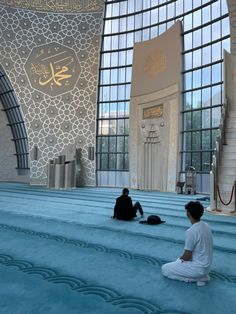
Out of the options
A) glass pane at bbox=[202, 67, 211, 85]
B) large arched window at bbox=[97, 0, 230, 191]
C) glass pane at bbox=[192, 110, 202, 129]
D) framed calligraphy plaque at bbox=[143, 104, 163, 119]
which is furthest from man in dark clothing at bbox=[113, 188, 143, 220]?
glass pane at bbox=[202, 67, 211, 85]

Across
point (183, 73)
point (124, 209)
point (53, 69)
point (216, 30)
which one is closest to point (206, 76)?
point (183, 73)

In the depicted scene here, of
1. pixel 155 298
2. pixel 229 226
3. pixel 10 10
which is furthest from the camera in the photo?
pixel 10 10

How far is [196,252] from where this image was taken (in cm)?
319

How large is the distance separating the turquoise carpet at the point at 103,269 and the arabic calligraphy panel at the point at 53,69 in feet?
44.1

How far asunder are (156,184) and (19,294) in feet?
45.0

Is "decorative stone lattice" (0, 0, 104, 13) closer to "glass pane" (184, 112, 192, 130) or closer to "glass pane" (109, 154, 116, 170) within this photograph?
"glass pane" (184, 112, 192, 130)

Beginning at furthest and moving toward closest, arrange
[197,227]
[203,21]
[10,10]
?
[10,10] < [203,21] < [197,227]

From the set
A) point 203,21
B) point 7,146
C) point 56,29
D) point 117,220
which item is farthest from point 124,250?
point 7,146

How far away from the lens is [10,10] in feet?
60.0

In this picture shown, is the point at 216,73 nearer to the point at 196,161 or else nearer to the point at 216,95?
the point at 216,95

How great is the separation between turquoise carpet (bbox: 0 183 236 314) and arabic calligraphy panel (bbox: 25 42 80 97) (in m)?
13.4

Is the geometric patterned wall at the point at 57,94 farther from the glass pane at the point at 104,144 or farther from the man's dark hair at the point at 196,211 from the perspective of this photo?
the man's dark hair at the point at 196,211

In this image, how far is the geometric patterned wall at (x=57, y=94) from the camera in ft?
61.0

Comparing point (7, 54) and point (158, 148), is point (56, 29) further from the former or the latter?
point (158, 148)
